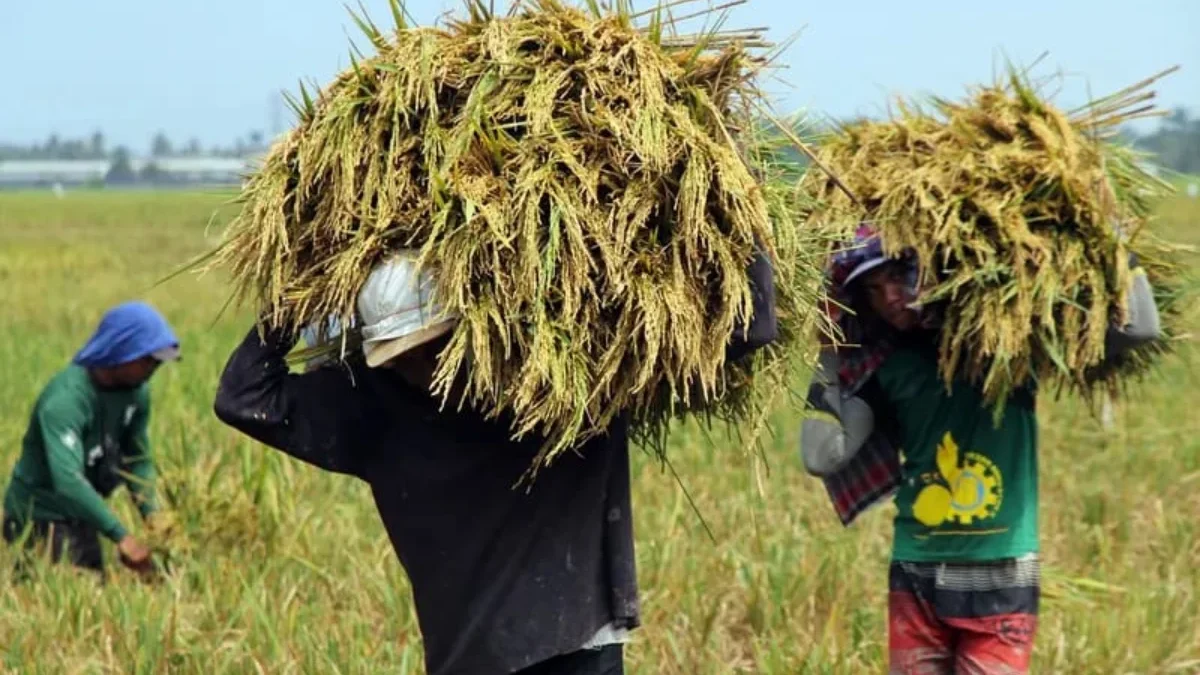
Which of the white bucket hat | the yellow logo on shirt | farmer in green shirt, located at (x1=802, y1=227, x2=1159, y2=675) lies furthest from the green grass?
the white bucket hat

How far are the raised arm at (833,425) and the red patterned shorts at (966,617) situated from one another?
0.30m

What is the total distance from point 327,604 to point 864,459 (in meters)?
1.84

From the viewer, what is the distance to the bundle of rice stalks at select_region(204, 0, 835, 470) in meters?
2.44

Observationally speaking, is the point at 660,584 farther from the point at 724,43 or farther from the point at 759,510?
the point at 724,43

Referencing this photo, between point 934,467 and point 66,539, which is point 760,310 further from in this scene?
point 66,539

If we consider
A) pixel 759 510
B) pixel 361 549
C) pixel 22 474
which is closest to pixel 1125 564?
pixel 759 510

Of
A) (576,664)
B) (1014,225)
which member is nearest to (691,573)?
(1014,225)

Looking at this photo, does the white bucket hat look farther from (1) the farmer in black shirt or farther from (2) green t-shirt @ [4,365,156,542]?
(2) green t-shirt @ [4,365,156,542]

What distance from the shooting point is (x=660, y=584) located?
4.86m

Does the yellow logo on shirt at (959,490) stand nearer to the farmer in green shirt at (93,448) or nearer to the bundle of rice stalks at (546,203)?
the bundle of rice stalks at (546,203)

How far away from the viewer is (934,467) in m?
3.60

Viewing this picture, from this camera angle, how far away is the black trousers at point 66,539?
5.31 metres

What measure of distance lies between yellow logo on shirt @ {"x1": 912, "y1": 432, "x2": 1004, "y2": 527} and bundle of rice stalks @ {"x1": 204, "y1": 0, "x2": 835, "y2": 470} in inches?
42.9

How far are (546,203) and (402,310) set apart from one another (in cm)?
28
